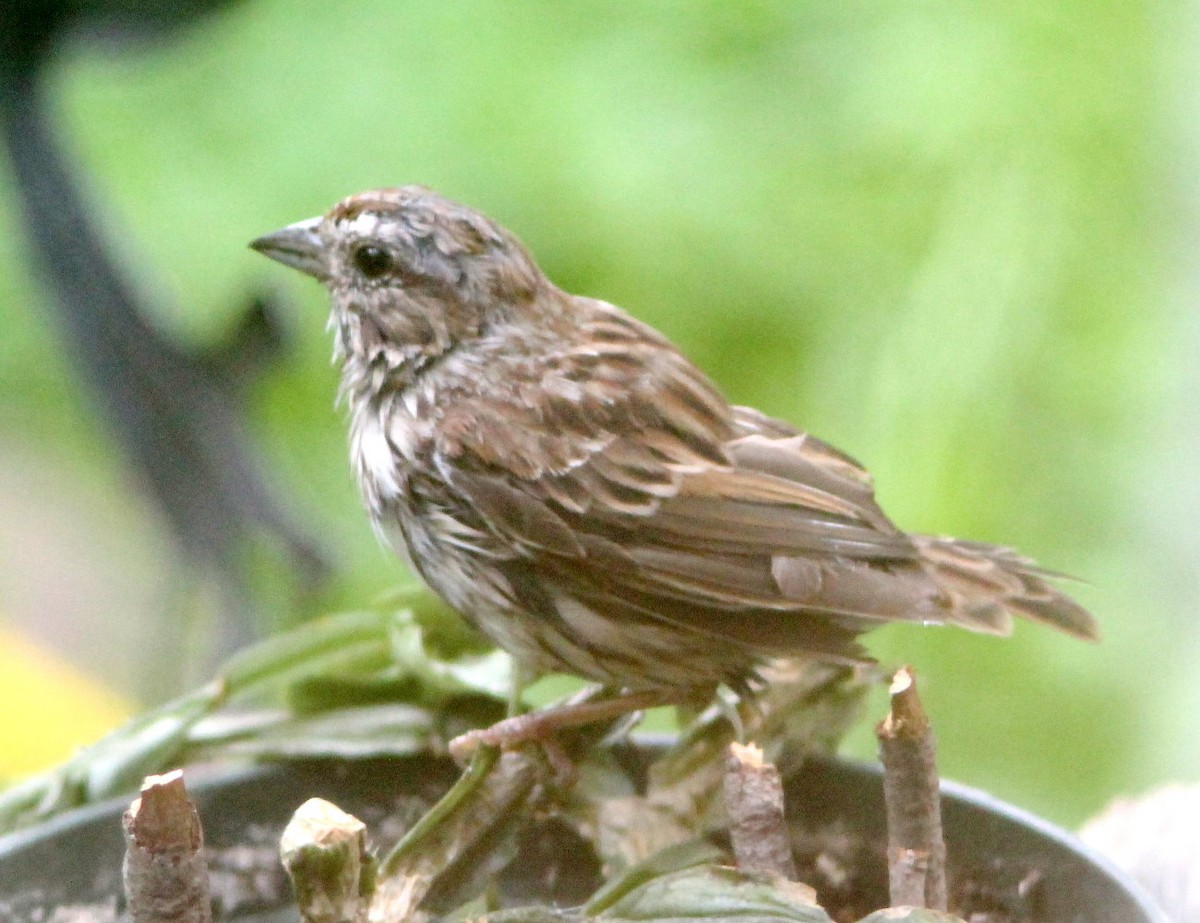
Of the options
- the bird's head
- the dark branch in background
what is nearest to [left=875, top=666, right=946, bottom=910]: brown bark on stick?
the bird's head

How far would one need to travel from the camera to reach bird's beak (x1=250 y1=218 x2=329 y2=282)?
2.28 meters

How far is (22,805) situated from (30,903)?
256mm

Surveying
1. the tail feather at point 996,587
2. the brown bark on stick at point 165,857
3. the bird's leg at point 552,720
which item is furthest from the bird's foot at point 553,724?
the brown bark on stick at point 165,857

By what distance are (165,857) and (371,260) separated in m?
1.05

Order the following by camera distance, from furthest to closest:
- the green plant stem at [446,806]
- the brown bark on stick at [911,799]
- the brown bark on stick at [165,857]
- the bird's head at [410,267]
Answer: the bird's head at [410,267] → the green plant stem at [446,806] → the brown bark on stick at [911,799] → the brown bark on stick at [165,857]

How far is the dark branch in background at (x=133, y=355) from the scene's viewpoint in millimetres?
2795

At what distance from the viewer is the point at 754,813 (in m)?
1.52

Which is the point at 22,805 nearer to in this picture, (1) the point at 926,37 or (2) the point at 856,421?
(2) the point at 856,421

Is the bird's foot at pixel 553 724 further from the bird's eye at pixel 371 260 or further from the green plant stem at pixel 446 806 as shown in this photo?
the bird's eye at pixel 371 260

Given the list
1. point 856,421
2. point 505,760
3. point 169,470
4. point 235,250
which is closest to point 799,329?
point 856,421

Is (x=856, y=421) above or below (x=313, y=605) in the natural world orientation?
above

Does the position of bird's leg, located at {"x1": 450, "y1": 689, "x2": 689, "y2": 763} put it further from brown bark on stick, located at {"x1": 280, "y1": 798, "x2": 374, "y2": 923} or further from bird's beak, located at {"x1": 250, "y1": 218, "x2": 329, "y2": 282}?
bird's beak, located at {"x1": 250, "y1": 218, "x2": 329, "y2": 282}

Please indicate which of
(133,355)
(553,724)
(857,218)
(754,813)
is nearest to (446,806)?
(553,724)

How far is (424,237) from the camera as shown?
225 cm
